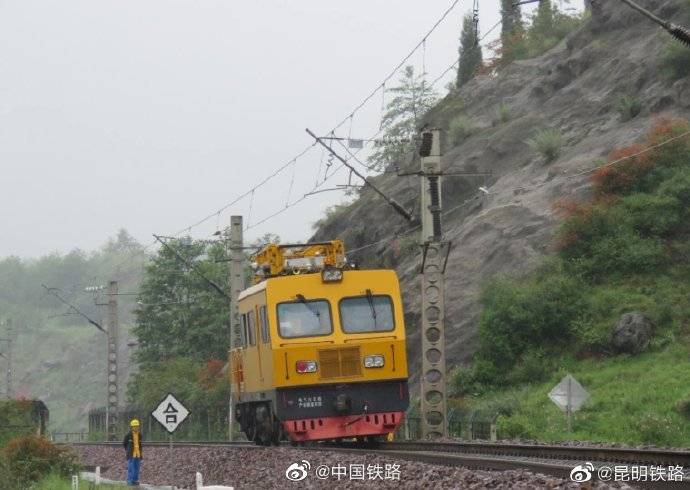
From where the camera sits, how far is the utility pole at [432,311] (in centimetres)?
2806

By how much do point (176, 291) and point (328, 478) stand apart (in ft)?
230

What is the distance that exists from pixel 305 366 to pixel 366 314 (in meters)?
1.74

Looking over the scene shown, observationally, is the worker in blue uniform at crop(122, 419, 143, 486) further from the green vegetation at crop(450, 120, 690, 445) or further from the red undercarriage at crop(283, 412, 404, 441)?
the green vegetation at crop(450, 120, 690, 445)

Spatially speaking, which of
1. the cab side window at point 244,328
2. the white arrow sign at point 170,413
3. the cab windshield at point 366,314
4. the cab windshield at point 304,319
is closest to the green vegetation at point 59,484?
the white arrow sign at point 170,413

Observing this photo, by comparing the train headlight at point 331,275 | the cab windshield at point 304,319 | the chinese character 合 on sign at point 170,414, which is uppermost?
the train headlight at point 331,275

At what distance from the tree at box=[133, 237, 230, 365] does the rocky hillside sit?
14.0m

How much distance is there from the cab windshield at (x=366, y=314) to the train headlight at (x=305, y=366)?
1.00m

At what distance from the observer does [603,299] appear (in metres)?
44.0

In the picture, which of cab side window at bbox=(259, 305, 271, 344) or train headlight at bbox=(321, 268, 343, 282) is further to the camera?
train headlight at bbox=(321, 268, 343, 282)

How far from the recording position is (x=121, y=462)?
37562 millimetres

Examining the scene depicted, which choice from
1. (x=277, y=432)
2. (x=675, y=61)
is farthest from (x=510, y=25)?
(x=277, y=432)

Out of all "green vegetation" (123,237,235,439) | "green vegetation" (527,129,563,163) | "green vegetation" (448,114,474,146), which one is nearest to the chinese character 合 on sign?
"green vegetation" (527,129,563,163)

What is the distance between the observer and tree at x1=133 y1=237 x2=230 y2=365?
261ft

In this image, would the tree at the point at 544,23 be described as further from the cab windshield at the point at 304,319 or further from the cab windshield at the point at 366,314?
the cab windshield at the point at 304,319
